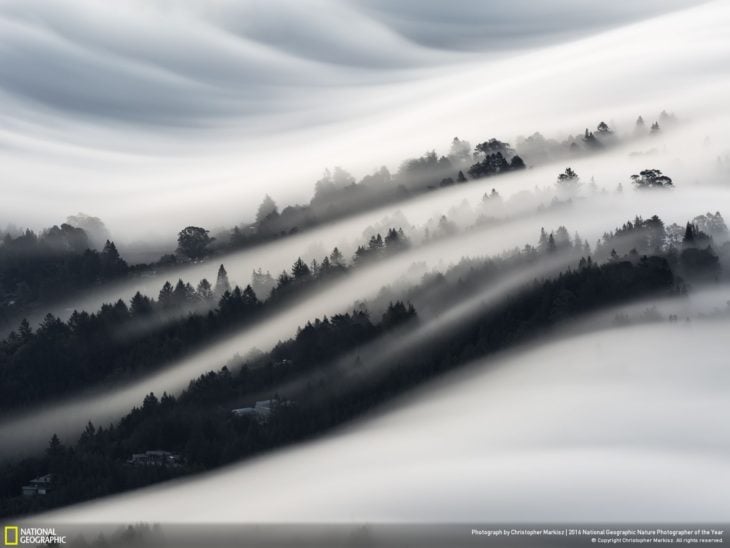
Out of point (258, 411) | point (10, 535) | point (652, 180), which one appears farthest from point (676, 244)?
point (10, 535)

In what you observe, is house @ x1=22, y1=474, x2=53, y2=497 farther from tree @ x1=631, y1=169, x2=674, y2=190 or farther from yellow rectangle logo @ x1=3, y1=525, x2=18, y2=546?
tree @ x1=631, y1=169, x2=674, y2=190

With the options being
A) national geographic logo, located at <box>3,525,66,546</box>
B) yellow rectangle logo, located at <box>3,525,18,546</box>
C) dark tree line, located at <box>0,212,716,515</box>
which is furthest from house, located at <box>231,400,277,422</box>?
yellow rectangle logo, located at <box>3,525,18,546</box>

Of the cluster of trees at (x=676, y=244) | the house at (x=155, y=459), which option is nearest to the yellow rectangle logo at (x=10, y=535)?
the house at (x=155, y=459)

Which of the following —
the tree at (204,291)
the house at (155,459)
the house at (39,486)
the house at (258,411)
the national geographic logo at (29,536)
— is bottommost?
the national geographic logo at (29,536)

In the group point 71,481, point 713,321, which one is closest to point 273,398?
point 71,481

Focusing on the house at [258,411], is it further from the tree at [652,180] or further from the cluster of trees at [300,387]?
the tree at [652,180]

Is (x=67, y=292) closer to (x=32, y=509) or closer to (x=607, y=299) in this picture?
(x=32, y=509)

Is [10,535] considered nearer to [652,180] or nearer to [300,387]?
[300,387]
